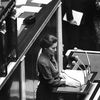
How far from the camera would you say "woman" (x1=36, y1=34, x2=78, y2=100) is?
19.8 feet

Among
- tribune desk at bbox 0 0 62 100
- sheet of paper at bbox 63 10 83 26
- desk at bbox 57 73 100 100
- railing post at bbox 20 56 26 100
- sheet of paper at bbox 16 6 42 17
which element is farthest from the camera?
sheet of paper at bbox 63 10 83 26

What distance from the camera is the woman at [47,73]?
6039mm

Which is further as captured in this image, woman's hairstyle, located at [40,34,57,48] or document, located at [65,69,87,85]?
document, located at [65,69,87,85]

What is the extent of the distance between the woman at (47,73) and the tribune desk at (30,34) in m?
0.13

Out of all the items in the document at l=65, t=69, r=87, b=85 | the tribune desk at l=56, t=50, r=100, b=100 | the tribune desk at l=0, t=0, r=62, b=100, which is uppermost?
the tribune desk at l=0, t=0, r=62, b=100

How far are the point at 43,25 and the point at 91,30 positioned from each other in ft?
8.46

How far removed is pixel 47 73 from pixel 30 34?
430mm

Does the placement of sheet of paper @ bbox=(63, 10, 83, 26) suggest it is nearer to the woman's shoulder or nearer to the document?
the document

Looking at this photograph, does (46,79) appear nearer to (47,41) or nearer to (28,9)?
(47,41)

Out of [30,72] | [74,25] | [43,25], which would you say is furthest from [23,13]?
[74,25]

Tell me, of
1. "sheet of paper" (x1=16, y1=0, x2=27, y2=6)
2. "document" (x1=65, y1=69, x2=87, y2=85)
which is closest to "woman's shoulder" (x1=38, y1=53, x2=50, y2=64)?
"document" (x1=65, y1=69, x2=87, y2=85)

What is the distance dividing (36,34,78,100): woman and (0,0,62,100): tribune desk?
13cm

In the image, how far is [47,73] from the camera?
6027mm

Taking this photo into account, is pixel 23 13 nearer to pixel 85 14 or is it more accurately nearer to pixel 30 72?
pixel 30 72
